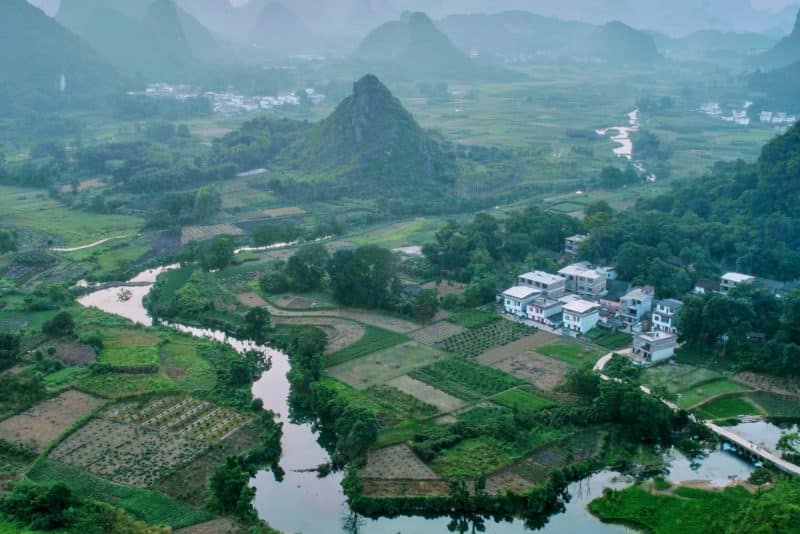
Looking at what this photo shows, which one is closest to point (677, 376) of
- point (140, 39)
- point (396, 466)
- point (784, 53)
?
point (396, 466)

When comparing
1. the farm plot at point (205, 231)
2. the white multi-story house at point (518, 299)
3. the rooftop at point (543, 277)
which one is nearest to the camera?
the white multi-story house at point (518, 299)

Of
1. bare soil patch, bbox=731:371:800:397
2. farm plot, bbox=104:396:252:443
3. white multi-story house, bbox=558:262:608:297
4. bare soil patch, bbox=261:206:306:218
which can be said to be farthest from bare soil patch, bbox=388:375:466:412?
bare soil patch, bbox=261:206:306:218

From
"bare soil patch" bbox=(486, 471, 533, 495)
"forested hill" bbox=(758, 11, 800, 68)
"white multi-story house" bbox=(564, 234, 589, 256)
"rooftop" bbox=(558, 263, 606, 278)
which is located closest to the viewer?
"bare soil patch" bbox=(486, 471, 533, 495)

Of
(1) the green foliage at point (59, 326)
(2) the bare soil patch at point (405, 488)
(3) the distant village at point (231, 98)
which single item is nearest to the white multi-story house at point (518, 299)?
(2) the bare soil patch at point (405, 488)

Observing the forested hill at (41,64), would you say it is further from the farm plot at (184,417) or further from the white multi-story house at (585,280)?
the white multi-story house at (585,280)

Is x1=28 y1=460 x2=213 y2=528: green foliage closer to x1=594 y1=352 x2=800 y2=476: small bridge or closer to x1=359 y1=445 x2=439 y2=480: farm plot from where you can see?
x1=359 y1=445 x2=439 y2=480: farm plot
